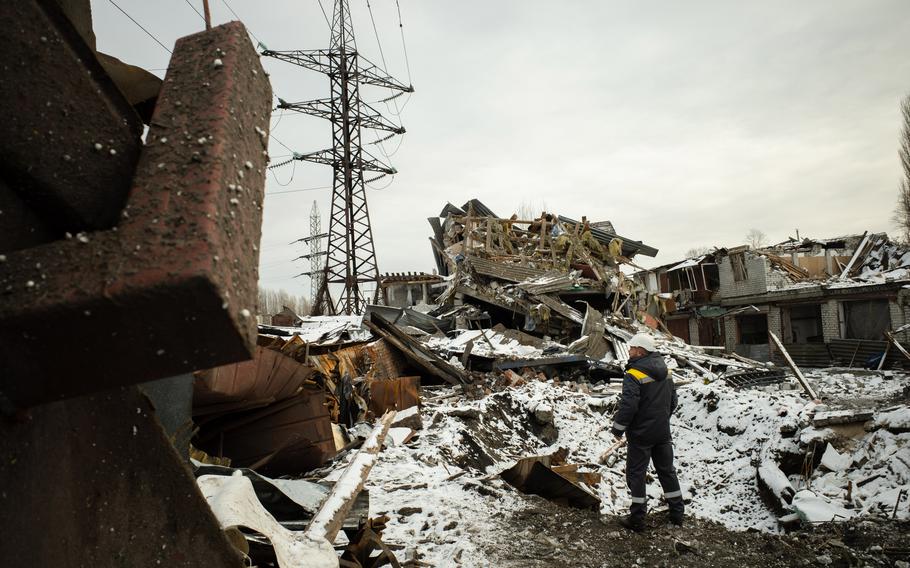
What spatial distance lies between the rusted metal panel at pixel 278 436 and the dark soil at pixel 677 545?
1915mm

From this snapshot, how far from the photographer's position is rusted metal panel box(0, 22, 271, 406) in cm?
81

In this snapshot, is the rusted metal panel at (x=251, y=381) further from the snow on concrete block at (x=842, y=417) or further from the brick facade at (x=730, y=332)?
the brick facade at (x=730, y=332)

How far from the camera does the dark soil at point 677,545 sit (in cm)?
399

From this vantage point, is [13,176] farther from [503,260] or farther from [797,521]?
[503,260]

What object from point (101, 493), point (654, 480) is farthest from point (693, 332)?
point (101, 493)

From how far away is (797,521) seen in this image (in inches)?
197

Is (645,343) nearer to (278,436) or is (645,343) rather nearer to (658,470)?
(658,470)

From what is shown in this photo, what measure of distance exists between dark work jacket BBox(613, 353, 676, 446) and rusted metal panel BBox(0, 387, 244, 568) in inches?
181

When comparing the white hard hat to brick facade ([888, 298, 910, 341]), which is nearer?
the white hard hat

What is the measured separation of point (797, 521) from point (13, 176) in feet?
20.6

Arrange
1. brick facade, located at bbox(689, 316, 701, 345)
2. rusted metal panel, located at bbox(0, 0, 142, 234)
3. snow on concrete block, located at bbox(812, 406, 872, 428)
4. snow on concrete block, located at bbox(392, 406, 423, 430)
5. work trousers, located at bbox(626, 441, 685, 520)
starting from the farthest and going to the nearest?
1. brick facade, located at bbox(689, 316, 701, 345)
2. snow on concrete block, located at bbox(392, 406, 423, 430)
3. snow on concrete block, located at bbox(812, 406, 872, 428)
4. work trousers, located at bbox(626, 441, 685, 520)
5. rusted metal panel, located at bbox(0, 0, 142, 234)

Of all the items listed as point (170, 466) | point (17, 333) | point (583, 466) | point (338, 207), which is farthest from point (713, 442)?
point (338, 207)

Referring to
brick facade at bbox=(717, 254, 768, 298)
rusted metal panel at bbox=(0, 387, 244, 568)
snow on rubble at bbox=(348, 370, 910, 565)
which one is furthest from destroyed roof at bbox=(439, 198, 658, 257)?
rusted metal panel at bbox=(0, 387, 244, 568)

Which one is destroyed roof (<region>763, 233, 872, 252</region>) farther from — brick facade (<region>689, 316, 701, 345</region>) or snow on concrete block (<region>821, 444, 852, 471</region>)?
snow on concrete block (<region>821, 444, 852, 471</region>)
